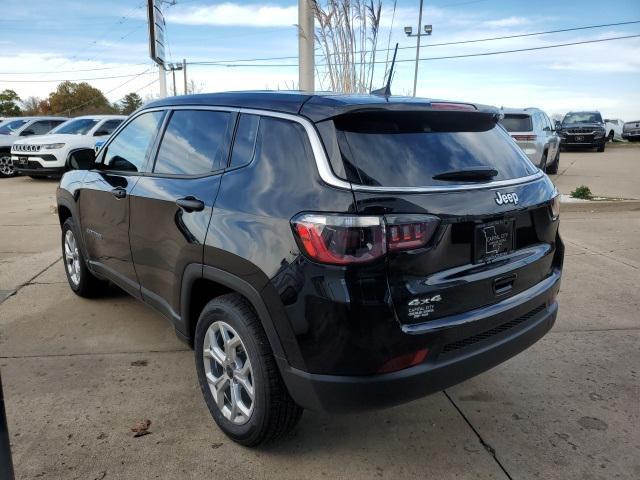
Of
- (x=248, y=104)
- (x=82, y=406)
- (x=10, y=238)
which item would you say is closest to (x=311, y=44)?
(x=10, y=238)

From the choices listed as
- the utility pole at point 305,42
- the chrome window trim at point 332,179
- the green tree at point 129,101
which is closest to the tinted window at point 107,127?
the utility pole at point 305,42

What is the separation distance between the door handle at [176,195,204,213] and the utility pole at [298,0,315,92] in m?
5.39

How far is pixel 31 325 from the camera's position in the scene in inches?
169

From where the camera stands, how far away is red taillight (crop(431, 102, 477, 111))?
263cm

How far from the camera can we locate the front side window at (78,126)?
14539 millimetres

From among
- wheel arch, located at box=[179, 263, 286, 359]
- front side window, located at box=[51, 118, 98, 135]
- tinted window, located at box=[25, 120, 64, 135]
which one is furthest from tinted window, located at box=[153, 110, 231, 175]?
tinted window, located at box=[25, 120, 64, 135]

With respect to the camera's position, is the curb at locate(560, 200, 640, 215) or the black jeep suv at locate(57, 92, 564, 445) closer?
the black jeep suv at locate(57, 92, 564, 445)

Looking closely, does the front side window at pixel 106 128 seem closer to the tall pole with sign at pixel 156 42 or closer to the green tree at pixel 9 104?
the tall pole with sign at pixel 156 42

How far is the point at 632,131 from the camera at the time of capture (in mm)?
32594

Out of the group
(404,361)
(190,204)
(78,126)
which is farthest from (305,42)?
(78,126)

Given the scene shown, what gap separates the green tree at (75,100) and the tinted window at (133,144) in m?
67.6

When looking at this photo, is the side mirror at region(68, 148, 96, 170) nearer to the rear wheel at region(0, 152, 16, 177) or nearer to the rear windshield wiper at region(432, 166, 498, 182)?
the rear windshield wiper at region(432, 166, 498, 182)

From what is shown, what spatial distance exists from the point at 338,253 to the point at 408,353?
50 centimetres

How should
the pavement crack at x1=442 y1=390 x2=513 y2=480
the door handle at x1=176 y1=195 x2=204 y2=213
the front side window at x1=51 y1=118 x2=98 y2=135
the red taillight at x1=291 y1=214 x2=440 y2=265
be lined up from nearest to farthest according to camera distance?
1. the red taillight at x1=291 y1=214 x2=440 y2=265
2. the pavement crack at x1=442 y1=390 x2=513 y2=480
3. the door handle at x1=176 y1=195 x2=204 y2=213
4. the front side window at x1=51 y1=118 x2=98 y2=135
